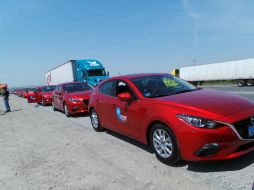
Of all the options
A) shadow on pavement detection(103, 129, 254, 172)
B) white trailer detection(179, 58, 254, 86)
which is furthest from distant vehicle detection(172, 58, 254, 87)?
shadow on pavement detection(103, 129, 254, 172)

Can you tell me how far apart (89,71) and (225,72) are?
2299 cm

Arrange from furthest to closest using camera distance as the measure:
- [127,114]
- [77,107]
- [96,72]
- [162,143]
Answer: [96,72], [77,107], [127,114], [162,143]

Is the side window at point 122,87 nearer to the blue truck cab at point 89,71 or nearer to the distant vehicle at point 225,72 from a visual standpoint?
the blue truck cab at point 89,71

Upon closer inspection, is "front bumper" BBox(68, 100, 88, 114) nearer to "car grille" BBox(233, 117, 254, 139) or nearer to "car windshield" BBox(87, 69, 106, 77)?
"car grille" BBox(233, 117, 254, 139)

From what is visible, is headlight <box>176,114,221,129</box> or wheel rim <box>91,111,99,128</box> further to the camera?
wheel rim <box>91,111,99,128</box>

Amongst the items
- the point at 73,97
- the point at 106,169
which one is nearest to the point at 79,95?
the point at 73,97

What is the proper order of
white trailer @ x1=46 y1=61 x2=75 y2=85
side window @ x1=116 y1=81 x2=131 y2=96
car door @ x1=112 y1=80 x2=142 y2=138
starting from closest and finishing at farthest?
car door @ x1=112 y1=80 x2=142 y2=138, side window @ x1=116 y1=81 x2=131 y2=96, white trailer @ x1=46 y1=61 x2=75 y2=85

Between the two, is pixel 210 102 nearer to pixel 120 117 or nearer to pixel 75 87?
pixel 120 117

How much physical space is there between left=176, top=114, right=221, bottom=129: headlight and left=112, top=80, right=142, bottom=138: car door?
3.81 ft

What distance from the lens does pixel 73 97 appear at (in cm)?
1105

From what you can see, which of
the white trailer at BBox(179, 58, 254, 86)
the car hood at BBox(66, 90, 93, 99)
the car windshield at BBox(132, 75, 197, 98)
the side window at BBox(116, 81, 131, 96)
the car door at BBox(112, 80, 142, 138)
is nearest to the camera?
the car door at BBox(112, 80, 142, 138)

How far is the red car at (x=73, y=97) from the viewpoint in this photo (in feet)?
35.9

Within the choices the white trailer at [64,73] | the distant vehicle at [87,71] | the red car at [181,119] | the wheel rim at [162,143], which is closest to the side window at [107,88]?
the red car at [181,119]

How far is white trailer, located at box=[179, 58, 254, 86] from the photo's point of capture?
34625mm
